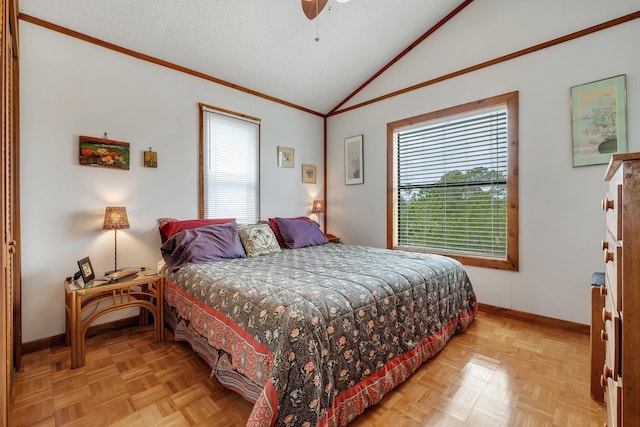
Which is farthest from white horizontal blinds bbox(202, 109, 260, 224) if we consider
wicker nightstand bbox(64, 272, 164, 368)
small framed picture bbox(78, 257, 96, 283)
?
small framed picture bbox(78, 257, 96, 283)

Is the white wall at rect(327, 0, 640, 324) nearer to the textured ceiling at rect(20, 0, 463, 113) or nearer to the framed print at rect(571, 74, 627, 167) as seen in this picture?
the framed print at rect(571, 74, 627, 167)

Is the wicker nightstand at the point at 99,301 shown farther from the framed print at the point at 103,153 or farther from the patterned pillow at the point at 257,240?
the framed print at the point at 103,153

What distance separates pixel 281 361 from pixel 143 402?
1.05m

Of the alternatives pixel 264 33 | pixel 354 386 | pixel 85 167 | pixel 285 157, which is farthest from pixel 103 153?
pixel 354 386

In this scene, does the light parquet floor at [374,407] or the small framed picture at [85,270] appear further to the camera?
the small framed picture at [85,270]

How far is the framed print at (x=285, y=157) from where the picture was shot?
4059 mm

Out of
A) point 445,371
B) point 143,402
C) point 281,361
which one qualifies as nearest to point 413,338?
point 445,371

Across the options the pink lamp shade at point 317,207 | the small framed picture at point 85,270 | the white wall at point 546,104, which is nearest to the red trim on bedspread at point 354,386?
the small framed picture at point 85,270

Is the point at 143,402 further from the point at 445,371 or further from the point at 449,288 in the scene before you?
the point at 449,288

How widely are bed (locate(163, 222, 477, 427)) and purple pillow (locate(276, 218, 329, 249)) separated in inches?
32.3

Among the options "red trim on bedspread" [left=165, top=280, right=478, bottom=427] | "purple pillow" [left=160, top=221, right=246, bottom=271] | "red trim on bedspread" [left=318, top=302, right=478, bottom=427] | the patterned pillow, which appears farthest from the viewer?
the patterned pillow

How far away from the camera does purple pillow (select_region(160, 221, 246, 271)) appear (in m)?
2.43

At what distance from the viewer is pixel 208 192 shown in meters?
3.33

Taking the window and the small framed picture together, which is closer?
the small framed picture
